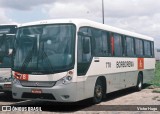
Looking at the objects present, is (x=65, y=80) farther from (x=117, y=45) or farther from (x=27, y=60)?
(x=117, y=45)

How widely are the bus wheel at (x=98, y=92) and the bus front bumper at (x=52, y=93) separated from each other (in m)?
1.83

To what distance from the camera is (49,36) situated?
12.0m

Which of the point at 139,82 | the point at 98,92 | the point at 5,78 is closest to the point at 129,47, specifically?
the point at 139,82

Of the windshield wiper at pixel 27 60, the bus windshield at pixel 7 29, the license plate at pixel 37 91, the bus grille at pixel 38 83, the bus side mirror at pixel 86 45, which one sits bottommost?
the license plate at pixel 37 91

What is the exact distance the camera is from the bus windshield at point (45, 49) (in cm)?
1157

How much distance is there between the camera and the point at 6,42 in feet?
A: 48.1

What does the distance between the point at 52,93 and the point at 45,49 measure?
149cm

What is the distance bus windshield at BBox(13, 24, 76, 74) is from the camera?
1157 centimetres

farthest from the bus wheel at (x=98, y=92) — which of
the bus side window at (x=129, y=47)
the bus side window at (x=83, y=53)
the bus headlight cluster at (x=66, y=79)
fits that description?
the bus side window at (x=129, y=47)

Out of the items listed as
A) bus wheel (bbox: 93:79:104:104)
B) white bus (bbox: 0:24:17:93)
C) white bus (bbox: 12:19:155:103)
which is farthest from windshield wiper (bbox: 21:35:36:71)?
bus wheel (bbox: 93:79:104:104)

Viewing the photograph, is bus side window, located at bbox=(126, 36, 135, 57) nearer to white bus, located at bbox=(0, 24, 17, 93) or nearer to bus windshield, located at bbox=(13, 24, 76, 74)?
white bus, located at bbox=(0, 24, 17, 93)

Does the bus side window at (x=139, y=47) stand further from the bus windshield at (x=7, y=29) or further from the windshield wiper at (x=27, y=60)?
the windshield wiper at (x=27, y=60)

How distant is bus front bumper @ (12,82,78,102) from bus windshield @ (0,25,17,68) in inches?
104

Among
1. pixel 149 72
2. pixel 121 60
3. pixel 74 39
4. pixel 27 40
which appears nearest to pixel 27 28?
pixel 27 40
